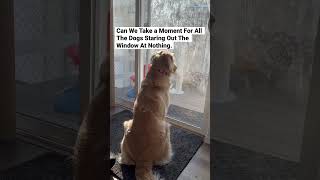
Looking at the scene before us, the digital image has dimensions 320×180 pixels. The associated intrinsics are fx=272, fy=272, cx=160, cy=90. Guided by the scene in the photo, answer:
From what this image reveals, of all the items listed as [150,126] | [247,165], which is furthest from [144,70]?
[247,165]

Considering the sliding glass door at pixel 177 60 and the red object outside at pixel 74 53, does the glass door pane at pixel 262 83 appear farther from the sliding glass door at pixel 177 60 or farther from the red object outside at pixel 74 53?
the red object outside at pixel 74 53

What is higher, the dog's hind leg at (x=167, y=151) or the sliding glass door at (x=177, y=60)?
the sliding glass door at (x=177, y=60)

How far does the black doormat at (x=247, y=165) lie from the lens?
2.64 ft

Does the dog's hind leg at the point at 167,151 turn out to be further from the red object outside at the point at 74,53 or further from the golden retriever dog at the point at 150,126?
the red object outside at the point at 74,53

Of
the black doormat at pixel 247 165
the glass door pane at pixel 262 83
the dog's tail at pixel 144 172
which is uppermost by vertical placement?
the glass door pane at pixel 262 83

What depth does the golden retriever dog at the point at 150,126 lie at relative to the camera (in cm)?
87

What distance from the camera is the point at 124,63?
33.2 inches

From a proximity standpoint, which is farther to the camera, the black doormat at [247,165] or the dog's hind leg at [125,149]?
the dog's hind leg at [125,149]

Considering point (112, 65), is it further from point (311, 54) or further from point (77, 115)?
point (311, 54)

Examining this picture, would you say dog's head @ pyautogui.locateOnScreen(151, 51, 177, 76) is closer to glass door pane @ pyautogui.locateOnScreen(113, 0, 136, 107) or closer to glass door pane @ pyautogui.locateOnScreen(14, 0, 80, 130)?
glass door pane @ pyautogui.locateOnScreen(113, 0, 136, 107)

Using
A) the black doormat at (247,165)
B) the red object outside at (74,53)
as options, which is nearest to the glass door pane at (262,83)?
the black doormat at (247,165)

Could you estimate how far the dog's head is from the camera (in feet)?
2.73

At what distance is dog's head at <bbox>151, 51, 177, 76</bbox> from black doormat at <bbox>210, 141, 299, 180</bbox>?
26 centimetres

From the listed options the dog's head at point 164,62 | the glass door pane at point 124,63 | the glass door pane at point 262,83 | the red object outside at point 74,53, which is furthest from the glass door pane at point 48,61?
the glass door pane at point 262,83
